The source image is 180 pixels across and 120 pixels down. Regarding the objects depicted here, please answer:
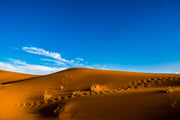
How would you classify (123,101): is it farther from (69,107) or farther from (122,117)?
(69,107)

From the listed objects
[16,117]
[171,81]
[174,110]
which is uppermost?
[171,81]

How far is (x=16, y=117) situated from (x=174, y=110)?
16.4 ft

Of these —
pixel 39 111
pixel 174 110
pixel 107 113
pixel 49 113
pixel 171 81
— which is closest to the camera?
pixel 174 110

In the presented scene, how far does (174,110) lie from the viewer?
3867 mm

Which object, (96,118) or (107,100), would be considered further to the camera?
(107,100)

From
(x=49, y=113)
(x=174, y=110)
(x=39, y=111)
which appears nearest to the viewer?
(x=174, y=110)

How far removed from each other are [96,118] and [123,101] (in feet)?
4.24

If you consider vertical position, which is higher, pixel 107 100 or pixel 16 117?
pixel 107 100

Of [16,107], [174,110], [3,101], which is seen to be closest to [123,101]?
[174,110]

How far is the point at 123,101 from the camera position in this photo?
17.0 ft

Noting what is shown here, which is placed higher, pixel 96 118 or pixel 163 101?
pixel 163 101

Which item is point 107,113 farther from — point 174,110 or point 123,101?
point 174,110

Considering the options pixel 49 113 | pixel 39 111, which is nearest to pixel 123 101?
pixel 49 113

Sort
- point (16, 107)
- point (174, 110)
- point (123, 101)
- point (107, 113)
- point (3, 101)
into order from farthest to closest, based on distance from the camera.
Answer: point (3, 101) < point (16, 107) < point (123, 101) < point (107, 113) < point (174, 110)
